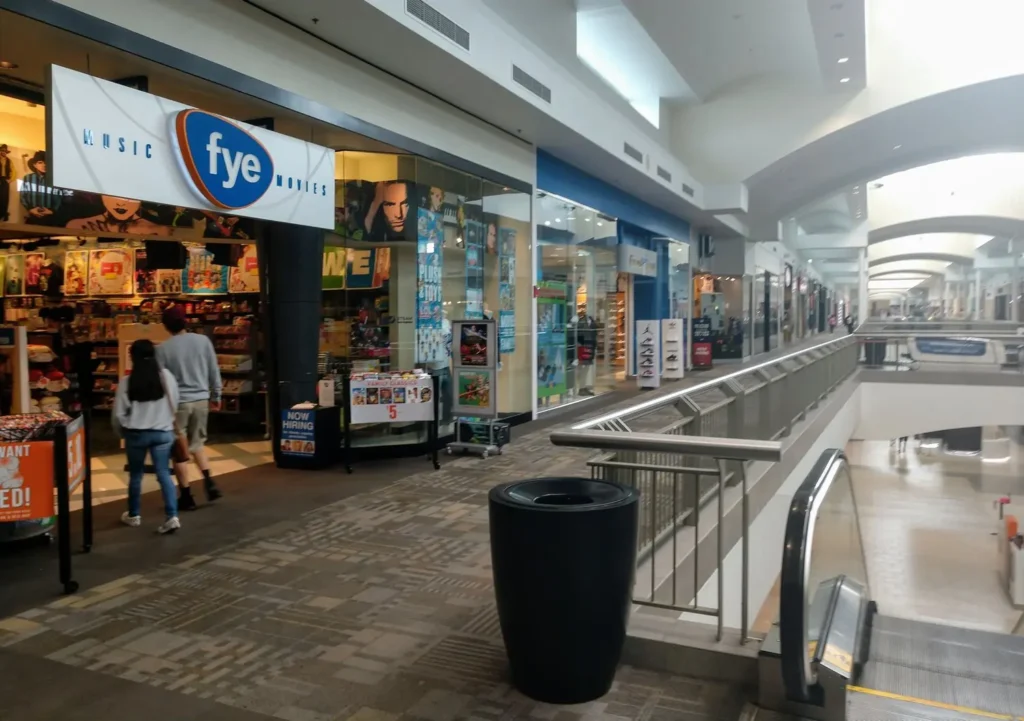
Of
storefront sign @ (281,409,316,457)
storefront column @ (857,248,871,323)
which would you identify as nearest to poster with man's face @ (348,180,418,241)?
storefront sign @ (281,409,316,457)

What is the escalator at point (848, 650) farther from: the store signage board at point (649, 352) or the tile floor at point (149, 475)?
the store signage board at point (649, 352)

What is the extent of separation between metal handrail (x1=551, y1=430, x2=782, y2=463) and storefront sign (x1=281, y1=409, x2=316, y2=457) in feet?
15.4

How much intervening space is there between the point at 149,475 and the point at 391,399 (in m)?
2.57

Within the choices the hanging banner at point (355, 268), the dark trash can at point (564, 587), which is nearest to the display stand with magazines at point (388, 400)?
the hanging banner at point (355, 268)

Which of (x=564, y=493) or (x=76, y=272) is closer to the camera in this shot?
(x=564, y=493)

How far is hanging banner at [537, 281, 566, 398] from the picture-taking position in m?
11.9

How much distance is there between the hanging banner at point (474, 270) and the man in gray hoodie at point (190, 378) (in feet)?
12.5

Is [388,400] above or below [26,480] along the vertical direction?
above

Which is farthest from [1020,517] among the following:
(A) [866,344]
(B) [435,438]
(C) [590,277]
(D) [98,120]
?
(D) [98,120]

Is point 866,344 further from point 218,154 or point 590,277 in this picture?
point 218,154

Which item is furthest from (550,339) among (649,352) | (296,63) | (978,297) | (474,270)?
(978,297)

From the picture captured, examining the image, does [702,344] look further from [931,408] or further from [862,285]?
[862,285]

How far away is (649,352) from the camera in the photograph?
51.0 ft

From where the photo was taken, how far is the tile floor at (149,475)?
6932 millimetres
